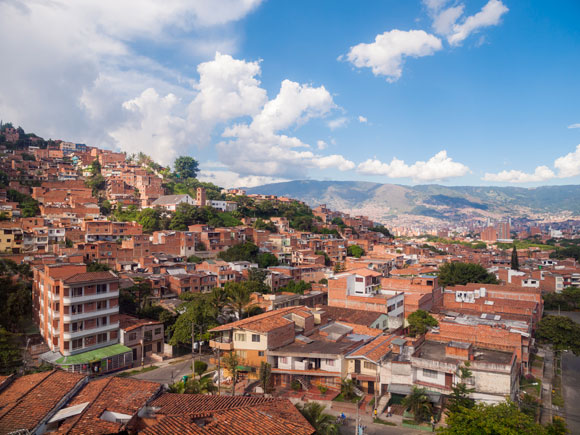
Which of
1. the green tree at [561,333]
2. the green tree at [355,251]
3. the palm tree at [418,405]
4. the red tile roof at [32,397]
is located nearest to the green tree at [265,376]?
the palm tree at [418,405]

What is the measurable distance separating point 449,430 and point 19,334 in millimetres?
29121

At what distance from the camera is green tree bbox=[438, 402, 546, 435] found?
13.4 m

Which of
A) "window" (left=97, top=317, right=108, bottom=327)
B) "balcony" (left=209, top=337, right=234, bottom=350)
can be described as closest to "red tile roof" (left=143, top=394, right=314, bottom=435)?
"balcony" (left=209, top=337, right=234, bottom=350)

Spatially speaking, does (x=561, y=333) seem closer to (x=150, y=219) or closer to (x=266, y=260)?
(x=266, y=260)

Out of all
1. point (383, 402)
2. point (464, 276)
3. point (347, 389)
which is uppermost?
point (464, 276)

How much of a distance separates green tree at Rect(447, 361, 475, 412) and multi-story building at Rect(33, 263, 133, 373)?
2097 cm

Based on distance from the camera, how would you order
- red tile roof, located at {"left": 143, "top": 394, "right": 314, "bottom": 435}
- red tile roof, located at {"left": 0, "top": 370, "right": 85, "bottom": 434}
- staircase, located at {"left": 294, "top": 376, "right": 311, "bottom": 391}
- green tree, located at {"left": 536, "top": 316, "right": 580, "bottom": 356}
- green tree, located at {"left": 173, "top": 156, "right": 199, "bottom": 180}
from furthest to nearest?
green tree, located at {"left": 173, "top": 156, "right": 199, "bottom": 180} < green tree, located at {"left": 536, "top": 316, "right": 580, "bottom": 356} < staircase, located at {"left": 294, "top": 376, "right": 311, "bottom": 391} < red tile roof, located at {"left": 0, "top": 370, "right": 85, "bottom": 434} < red tile roof, located at {"left": 143, "top": 394, "right": 314, "bottom": 435}

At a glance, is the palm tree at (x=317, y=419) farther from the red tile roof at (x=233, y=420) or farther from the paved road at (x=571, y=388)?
the paved road at (x=571, y=388)

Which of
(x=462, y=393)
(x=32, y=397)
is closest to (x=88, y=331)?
(x=32, y=397)

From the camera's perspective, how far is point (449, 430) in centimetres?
1394

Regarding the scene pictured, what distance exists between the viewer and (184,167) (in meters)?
95.4

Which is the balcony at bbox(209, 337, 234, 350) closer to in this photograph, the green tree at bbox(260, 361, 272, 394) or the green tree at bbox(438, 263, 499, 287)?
the green tree at bbox(260, 361, 272, 394)

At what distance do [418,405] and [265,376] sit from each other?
26.8 feet

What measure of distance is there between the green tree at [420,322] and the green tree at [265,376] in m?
16.6
